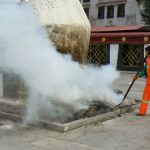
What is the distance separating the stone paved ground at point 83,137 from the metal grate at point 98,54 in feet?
55.1

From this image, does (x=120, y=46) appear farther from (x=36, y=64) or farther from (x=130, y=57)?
(x=36, y=64)

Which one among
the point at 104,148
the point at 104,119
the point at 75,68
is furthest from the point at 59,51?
the point at 104,148

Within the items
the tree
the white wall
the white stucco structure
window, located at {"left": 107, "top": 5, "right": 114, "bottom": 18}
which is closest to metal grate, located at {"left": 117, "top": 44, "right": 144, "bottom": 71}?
the white wall

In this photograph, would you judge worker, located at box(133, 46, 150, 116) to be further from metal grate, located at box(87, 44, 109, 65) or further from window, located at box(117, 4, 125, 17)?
window, located at box(117, 4, 125, 17)

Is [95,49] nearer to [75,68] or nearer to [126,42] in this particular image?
[126,42]

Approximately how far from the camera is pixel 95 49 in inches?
1002

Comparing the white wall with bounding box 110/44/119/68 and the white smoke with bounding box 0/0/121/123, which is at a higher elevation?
the white smoke with bounding box 0/0/121/123

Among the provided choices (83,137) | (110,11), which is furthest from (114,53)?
(110,11)

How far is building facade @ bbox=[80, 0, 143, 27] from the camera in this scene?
133 feet

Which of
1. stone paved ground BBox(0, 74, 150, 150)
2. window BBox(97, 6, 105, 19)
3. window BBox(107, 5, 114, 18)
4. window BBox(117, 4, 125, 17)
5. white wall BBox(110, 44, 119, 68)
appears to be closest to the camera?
stone paved ground BBox(0, 74, 150, 150)

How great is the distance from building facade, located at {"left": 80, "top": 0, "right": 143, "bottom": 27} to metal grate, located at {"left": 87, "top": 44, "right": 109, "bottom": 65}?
14.9 meters

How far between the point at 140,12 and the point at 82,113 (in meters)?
31.1

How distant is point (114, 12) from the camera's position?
42.2m

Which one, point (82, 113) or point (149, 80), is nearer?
point (82, 113)
